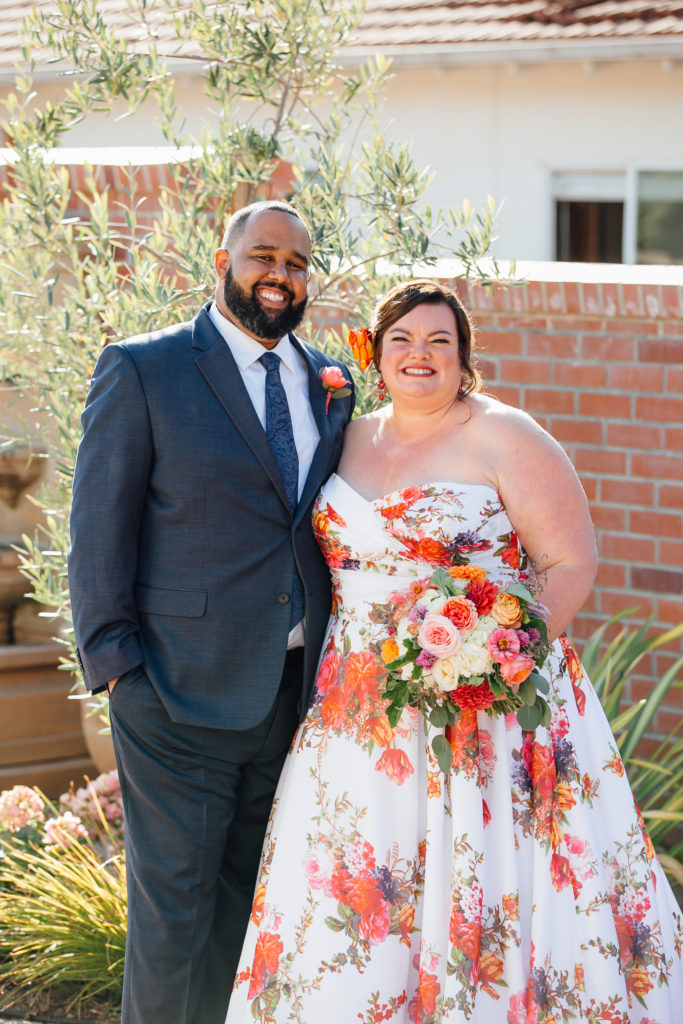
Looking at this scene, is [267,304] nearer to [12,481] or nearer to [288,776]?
[288,776]

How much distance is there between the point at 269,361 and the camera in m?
3.36

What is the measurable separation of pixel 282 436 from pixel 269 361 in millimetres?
229

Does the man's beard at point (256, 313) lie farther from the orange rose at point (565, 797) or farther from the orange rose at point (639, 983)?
the orange rose at point (639, 983)

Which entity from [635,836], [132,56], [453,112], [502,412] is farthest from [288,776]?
[453,112]

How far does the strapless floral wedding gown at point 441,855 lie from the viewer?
302cm

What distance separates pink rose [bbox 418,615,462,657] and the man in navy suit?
45cm

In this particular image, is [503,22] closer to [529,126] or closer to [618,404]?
[529,126]

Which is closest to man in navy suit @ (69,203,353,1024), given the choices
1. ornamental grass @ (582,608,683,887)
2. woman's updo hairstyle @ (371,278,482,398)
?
woman's updo hairstyle @ (371,278,482,398)

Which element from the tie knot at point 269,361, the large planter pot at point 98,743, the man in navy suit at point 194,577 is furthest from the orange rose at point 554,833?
the large planter pot at point 98,743

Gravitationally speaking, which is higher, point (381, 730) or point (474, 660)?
point (474, 660)

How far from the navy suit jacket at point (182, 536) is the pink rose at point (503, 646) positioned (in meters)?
0.59

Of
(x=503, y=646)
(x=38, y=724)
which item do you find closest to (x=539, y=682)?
(x=503, y=646)

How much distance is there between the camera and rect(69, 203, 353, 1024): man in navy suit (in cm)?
308

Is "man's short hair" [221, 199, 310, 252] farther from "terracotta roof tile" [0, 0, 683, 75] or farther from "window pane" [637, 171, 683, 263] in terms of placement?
"window pane" [637, 171, 683, 263]
